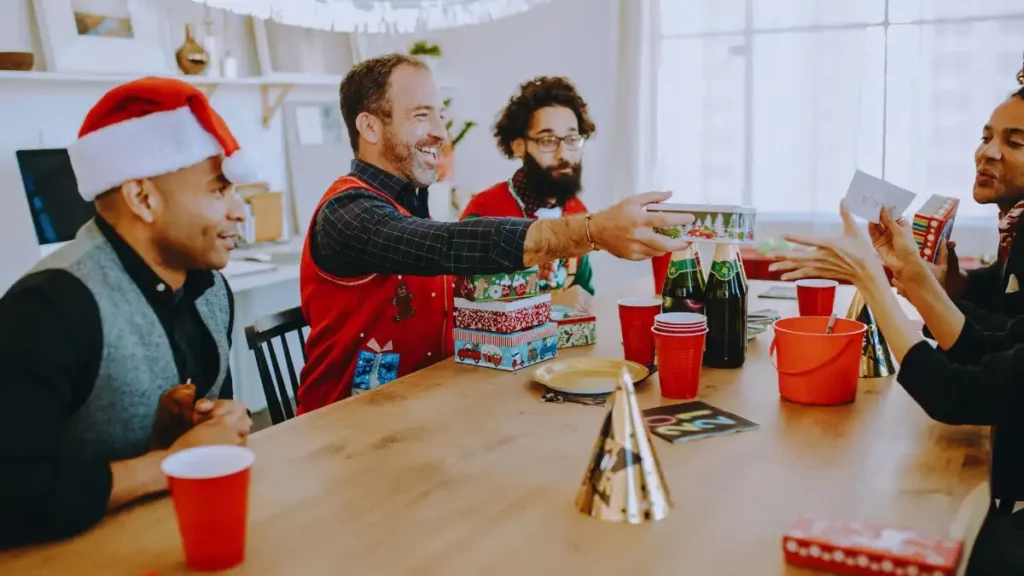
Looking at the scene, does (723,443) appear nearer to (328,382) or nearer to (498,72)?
(328,382)

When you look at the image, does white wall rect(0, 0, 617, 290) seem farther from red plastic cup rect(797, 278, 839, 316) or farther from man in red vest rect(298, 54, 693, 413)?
red plastic cup rect(797, 278, 839, 316)

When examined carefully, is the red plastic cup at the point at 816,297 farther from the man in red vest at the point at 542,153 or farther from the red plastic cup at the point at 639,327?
the man in red vest at the point at 542,153

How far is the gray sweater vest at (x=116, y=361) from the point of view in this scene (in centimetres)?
131

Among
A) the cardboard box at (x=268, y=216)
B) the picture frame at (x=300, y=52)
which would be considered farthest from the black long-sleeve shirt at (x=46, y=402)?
the picture frame at (x=300, y=52)

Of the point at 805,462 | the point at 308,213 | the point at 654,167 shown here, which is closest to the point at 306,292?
the point at 805,462

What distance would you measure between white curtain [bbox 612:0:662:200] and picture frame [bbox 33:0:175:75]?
219 cm

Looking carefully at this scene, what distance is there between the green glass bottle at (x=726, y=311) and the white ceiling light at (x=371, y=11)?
637 millimetres

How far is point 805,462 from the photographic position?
1.34 m

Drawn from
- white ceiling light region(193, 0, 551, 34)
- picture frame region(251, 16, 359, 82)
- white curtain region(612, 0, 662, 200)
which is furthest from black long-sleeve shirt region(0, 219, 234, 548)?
white curtain region(612, 0, 662, 200)

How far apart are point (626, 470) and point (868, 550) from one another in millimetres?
289

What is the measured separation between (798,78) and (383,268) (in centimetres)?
311

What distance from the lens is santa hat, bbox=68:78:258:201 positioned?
139 cm

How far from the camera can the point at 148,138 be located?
4.60 feet

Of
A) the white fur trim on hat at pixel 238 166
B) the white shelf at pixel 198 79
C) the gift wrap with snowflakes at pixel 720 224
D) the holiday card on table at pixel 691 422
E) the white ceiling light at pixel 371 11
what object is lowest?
the holiday card on table at pixel 691 422
